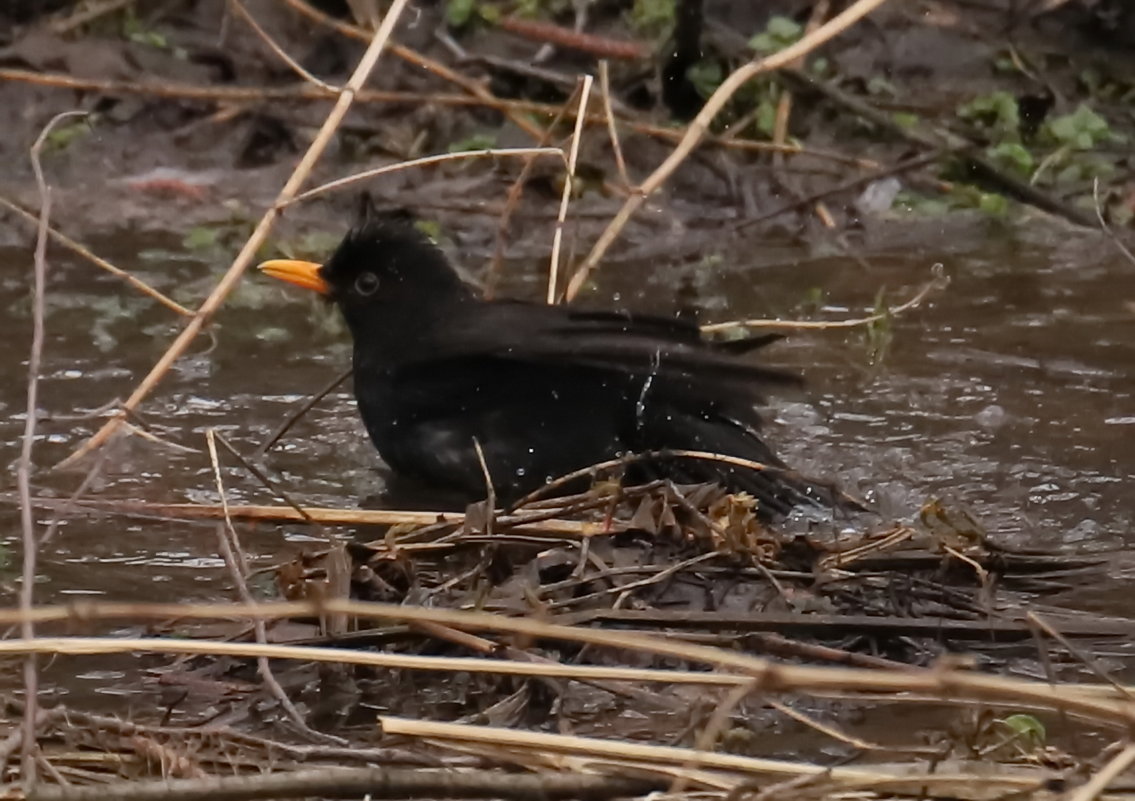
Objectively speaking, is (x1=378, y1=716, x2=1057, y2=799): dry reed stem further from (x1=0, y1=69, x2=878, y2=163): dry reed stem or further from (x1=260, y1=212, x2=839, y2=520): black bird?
(x1=0, y1=69, x2=878, y2=163): dry reed stem

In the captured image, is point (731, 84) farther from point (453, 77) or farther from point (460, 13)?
point (460, 13)

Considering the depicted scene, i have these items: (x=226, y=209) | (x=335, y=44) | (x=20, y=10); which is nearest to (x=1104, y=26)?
(x=335, y=44)

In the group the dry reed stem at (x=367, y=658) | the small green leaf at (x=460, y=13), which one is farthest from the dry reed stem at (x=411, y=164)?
the small green leaf at (x=460, y=13)

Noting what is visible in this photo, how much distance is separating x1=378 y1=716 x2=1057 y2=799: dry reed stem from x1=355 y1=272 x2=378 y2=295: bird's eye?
2.56 metres

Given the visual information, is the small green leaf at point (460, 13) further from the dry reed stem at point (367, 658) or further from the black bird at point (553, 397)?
the dry reed stem at point (367, 658)

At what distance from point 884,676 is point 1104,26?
7.06m

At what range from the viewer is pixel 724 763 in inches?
94.0

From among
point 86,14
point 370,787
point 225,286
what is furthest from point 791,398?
point 86,14

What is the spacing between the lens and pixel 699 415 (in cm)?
444

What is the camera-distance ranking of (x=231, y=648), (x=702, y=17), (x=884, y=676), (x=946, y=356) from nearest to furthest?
(x=884, y=676) → (x=231, y=648) → (x=946, y=356) → (x=702, y=17)

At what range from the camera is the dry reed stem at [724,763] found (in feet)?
7.55

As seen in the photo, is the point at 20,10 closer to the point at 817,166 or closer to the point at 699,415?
the point at 817,166

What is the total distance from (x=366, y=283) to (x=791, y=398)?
1.15m

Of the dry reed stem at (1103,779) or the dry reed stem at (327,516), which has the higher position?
the dry reed stem at (1103,779)
